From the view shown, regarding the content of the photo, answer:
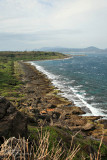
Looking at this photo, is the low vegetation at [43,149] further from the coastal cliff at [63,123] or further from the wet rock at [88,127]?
the wet rock at [88,127]

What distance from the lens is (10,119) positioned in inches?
484

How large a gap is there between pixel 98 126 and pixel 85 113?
7807 millimetres

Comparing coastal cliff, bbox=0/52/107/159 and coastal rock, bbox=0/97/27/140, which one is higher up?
coastal rock, bbox=0/97/27/140

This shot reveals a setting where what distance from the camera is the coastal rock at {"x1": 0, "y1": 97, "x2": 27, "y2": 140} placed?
38.2 feet

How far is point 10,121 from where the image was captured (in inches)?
480

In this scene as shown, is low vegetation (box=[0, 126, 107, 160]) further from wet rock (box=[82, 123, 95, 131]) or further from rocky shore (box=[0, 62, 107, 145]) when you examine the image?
wet rock (box=[82, 123, 95, 131])

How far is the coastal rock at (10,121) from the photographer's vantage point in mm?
11648

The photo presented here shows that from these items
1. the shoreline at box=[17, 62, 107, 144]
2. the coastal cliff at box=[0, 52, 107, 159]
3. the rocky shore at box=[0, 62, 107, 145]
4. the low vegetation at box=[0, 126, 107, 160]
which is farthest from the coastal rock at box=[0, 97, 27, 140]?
the shoreline at box=[17, 62, 107, 144]

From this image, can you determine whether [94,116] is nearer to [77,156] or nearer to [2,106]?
[77,156]

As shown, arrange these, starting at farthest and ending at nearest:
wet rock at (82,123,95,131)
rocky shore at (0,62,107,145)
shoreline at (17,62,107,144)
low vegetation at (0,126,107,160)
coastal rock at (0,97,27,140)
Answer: wet rock at (82,123,95,131), shoreline at (17,62,107,144), rocky shore at (0,62,107,145), coastal rock at (0,97,27,140), low vegetation at (0,126,107,160)

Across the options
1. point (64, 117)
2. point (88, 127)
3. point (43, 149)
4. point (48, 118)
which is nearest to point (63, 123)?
point (48, 118)

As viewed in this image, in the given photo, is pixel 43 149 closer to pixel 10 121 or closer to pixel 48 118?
pixel 10 121

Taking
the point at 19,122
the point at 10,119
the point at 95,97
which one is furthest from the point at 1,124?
the point at 95,97

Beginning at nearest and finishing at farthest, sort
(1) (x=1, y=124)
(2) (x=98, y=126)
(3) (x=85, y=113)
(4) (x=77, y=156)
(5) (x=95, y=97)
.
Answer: (1) (x=1, y=124) → (4) (x=77, y=156) → (2) (x=98, y=126) → (3) (x=85, y=113) → (5) (x=95, y=97)
